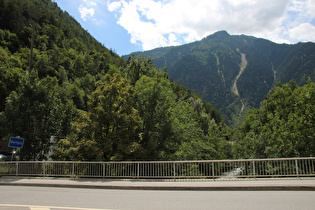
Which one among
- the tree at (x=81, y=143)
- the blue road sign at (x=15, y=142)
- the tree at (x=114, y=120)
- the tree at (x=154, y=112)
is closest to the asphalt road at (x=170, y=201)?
the blue road sign at (x=15, y=142)

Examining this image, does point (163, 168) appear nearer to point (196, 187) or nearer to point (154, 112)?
point (196, 187)

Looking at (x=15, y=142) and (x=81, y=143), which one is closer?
(x=15, y=142)

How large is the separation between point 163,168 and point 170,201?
412cm

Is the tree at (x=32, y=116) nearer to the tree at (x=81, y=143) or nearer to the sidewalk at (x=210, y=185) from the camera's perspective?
the tree at (x=81, y=143)

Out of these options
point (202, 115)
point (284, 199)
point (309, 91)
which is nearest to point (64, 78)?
point (202, 115)

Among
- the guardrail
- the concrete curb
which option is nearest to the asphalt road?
the concrete curb

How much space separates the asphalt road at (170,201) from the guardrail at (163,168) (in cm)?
259

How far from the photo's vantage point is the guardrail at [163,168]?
10719mm

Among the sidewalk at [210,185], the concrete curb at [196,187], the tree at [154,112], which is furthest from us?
the tree at [154,112]

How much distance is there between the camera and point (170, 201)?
23.9 ft

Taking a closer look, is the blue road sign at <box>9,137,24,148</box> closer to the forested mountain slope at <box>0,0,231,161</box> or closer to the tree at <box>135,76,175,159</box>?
the forested mountain slope at <box>0,0,231,161</box>

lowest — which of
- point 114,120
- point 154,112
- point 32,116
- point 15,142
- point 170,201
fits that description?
point 170,201

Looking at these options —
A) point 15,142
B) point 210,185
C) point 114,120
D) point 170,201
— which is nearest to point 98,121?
point 114,120

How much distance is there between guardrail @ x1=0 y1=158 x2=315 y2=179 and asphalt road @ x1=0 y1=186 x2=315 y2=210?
2592 mm
